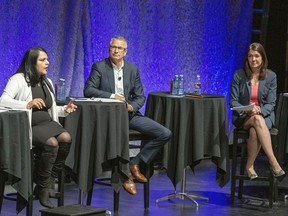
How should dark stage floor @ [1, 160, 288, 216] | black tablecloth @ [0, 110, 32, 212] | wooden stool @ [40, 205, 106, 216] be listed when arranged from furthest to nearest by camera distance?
dark stage floor @ [1, 160, 288, 216] < black tablecloth @ [0, 110, 32, 212] < wooden stool @ [40, 205, 106, 216]

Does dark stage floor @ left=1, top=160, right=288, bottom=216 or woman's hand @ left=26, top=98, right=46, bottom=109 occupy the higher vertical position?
woman's hand @ left=26, top=98, right=46, bottom=109

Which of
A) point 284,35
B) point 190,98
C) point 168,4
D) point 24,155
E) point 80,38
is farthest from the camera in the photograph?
point 284,35

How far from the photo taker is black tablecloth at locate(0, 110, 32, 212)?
5043 millimetres

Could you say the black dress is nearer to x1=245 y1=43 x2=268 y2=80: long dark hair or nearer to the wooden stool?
the wooden stool

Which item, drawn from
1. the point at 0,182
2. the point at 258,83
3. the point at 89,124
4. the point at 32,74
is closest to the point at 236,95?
the point at 258,83

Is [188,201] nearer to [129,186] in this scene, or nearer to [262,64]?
[129,186]

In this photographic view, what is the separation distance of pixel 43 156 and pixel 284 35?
4.58 m

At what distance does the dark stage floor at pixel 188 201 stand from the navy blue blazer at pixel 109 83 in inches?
31.5

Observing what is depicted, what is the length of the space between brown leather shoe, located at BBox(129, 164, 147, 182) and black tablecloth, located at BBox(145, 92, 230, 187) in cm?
30

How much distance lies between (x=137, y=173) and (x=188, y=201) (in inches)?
22.8

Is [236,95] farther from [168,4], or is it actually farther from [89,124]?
[168,4]

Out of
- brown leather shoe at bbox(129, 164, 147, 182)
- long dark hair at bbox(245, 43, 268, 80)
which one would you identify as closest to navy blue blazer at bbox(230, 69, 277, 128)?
long dark hair at bbox(245, 43, 268, 80)

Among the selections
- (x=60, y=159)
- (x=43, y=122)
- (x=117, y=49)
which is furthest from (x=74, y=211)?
(x=117, y=49)

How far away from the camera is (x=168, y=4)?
27.9ft
